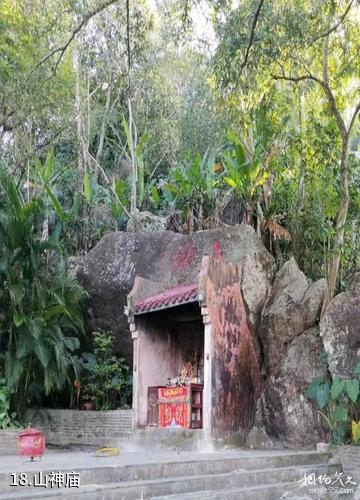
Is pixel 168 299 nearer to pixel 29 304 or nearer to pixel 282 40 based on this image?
pixel 29 304

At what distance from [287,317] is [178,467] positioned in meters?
3.72

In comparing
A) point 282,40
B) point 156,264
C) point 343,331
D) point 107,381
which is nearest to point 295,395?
point 343,331

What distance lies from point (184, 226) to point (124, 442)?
15.6 feet

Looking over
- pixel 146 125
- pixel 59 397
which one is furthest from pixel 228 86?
pixel 146 125

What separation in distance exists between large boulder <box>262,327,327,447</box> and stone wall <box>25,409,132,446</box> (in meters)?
2.35

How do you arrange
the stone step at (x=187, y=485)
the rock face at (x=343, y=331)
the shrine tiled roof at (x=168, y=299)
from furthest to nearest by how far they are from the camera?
the shrine tiled roof at (x=168, y=299) < the rock face at (x=343, y=331) < the stone step at (x=187, y=485)

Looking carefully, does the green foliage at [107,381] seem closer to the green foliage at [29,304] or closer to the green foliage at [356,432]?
the green foliage at [29,304]


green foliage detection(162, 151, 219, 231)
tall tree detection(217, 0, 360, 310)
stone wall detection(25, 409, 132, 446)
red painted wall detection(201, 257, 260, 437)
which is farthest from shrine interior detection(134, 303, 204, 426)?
green foliage detection(162, 151, 219, 231)

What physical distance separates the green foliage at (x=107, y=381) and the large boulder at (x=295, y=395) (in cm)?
281

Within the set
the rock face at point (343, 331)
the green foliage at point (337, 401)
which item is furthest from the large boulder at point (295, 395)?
the rock face at point (343, 331)

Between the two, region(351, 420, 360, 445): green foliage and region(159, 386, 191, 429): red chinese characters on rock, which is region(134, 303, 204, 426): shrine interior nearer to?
region(159, 386, 191, 429): red chinese characters on rock

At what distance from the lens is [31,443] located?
7164 millimetres

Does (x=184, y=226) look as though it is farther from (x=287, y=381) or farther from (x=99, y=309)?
(x=287, y=381)

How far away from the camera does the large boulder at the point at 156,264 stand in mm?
10227
